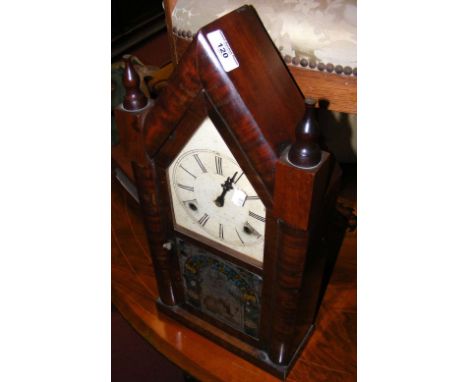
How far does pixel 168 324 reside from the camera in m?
0.96

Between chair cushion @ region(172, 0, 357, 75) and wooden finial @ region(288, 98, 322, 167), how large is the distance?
448mm

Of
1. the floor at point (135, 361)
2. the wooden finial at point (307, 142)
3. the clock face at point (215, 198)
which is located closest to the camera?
the wooden finial at point (307, 142)

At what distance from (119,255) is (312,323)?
0.47 meters

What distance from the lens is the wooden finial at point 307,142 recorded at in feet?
1.82

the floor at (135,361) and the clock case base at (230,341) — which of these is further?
the floor at (135,361)

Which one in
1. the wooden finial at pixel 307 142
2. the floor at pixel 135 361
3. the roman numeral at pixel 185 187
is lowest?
the floor at pixel 135 361

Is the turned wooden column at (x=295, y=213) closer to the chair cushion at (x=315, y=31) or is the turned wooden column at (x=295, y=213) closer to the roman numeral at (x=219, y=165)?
the roman numeral at (x=219, y=165)

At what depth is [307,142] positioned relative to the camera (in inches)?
22.2

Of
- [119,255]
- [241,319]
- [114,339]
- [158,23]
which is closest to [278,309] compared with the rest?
[241,319]

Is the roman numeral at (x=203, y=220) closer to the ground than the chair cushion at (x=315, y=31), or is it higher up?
closer to the ground

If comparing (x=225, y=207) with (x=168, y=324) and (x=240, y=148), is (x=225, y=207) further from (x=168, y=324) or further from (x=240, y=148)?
(x=168, y=324)

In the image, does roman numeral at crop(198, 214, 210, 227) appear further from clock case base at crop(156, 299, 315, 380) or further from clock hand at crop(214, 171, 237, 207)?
clock case base at crop(156, 299, 315, 380)

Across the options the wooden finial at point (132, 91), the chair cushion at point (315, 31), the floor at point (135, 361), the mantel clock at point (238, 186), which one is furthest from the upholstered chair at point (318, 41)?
the floor at point (135, 361)

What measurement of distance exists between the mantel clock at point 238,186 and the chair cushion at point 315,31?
0.31 metres
